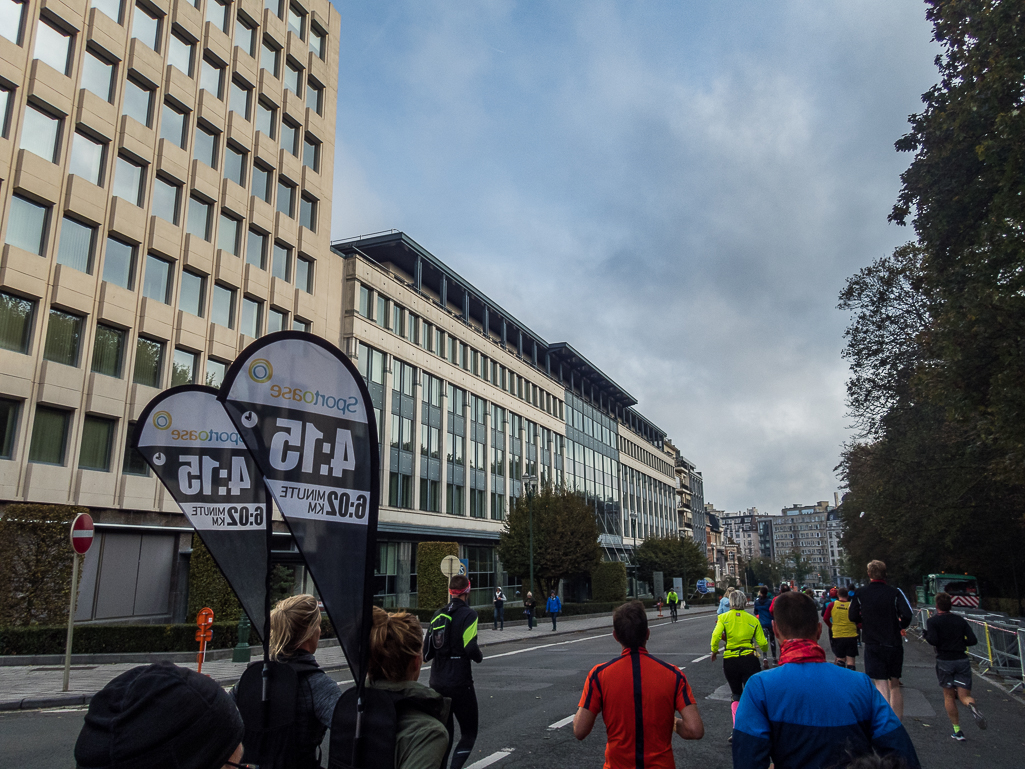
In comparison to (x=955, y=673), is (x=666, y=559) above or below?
above

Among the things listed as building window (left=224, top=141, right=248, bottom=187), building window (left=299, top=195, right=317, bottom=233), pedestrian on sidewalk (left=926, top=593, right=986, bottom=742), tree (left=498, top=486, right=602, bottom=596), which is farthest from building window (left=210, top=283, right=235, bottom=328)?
pedestrian on sidewalk (left=926, top=593, right=986, bottom=742)

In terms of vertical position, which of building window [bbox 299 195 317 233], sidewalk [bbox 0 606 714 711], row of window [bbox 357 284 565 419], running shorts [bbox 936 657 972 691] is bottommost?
sidewalk [bbox 0 606 714 711]

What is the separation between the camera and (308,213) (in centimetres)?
3488

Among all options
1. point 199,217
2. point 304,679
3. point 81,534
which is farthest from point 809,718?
point 199,217

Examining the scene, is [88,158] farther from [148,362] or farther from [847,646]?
[847,646]

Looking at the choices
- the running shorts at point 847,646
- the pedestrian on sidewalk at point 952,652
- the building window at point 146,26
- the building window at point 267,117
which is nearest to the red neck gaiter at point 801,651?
the pedestrian on sidewalk at point 952,652

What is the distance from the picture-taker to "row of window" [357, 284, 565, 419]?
38.0 meters

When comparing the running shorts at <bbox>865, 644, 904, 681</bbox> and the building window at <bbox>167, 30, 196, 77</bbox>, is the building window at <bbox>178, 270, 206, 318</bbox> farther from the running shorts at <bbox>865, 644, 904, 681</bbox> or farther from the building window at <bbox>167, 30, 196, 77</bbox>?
the running shorts at <bbox>865, 644, 904, 681</bbox>

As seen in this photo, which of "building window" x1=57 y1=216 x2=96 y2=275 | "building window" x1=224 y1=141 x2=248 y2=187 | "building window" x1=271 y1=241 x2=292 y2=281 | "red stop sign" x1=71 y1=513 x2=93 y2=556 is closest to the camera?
"red stop sign" x1=71 y1=513 x2=93 y2=556

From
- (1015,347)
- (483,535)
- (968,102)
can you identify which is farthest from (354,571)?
(483,535)

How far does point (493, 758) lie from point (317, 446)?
5.00 meters

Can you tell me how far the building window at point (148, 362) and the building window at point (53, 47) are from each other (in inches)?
368

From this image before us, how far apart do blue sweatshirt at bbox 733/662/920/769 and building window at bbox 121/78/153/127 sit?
97.5 ft

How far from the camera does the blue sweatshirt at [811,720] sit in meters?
2.92
